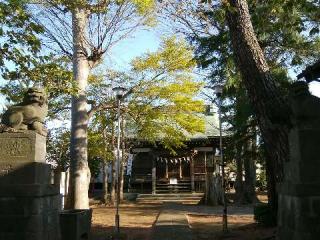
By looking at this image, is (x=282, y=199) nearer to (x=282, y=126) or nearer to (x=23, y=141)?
(x=282, y=126)

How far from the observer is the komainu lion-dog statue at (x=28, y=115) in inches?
340

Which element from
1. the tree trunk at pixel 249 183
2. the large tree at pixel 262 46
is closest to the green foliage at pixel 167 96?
the large tree at pixel 262 46

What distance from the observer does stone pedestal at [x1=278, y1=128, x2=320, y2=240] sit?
→ 24.0 ft

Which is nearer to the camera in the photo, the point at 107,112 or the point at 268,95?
the point at 268,95

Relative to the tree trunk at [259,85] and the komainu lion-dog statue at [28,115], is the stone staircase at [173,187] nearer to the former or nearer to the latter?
the tree trunk at [259,85]

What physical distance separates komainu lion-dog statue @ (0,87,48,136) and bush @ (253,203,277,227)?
8.28 metres

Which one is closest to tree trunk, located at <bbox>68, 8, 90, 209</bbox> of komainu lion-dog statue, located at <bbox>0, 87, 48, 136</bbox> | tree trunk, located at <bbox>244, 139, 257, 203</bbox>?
komainu lion-dog statue, located at <bbox>0, 87, 48, 136</bbox>

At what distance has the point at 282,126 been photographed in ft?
31.6

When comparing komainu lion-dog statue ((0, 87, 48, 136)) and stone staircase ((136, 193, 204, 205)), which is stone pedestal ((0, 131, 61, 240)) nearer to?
komainu lion-dog statue ((0, 87, 48, 136))

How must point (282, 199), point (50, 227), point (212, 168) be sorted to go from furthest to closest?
point (212, 168) → point (50, 227) → point (282, 199)

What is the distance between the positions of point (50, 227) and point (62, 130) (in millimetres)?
24679

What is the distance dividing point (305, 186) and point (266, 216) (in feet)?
24.8

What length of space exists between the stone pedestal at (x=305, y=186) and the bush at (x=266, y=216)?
22.6 ft

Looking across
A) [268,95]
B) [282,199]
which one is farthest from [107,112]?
[282,199]
